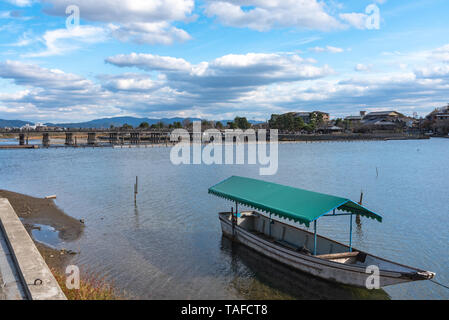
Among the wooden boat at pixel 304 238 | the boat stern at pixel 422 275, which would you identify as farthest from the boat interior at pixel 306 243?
the boat stern at pixel 422 275

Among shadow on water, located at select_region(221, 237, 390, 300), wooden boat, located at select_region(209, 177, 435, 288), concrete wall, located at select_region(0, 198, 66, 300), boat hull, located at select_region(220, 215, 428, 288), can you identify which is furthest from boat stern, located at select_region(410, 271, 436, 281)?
concrete wall, located at select_region(0, 198, 66, 300)

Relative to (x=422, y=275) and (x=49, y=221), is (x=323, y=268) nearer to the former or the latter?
(x=422, y=275)

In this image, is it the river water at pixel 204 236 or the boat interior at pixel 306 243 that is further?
the river water at pixel 204 236

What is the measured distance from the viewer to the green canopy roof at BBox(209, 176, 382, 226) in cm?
1627

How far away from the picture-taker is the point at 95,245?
22.0m

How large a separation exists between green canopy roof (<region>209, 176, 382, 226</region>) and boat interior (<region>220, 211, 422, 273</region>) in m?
1.88

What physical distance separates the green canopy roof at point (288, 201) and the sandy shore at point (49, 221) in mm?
10409

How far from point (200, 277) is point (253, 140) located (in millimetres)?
166319

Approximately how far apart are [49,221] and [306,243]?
20414 millimetres

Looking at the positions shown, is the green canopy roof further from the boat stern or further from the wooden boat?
the boat stern

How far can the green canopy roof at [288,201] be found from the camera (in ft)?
53.4

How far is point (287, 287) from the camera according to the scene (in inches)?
633

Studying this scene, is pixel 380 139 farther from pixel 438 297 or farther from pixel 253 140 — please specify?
pixel 438 297

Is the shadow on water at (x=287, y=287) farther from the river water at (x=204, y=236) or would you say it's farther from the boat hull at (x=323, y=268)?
the boat hull at (x=323, y=268)
